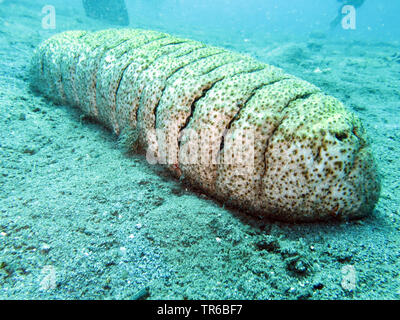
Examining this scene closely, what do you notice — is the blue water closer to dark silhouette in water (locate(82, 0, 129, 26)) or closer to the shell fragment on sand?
dark silhouette in water (locate(82, 0, 129, 26))

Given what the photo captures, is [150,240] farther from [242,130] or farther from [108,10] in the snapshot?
[108,10]

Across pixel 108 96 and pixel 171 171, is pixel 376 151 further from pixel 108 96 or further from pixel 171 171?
pixel 108 96

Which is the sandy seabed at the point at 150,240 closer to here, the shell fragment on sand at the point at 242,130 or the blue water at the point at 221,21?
the shell fragment on sand at the point at 242,130

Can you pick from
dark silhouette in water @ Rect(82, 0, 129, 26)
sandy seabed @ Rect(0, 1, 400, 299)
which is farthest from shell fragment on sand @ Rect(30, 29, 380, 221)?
dark silhouette in water @ Rect(82, 0, 129, 26)

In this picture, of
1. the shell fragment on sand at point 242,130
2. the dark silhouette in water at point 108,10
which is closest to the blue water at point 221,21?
the dark silhouette in water at point 108,10

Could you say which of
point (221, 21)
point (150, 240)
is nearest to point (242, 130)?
point (150, 240)
